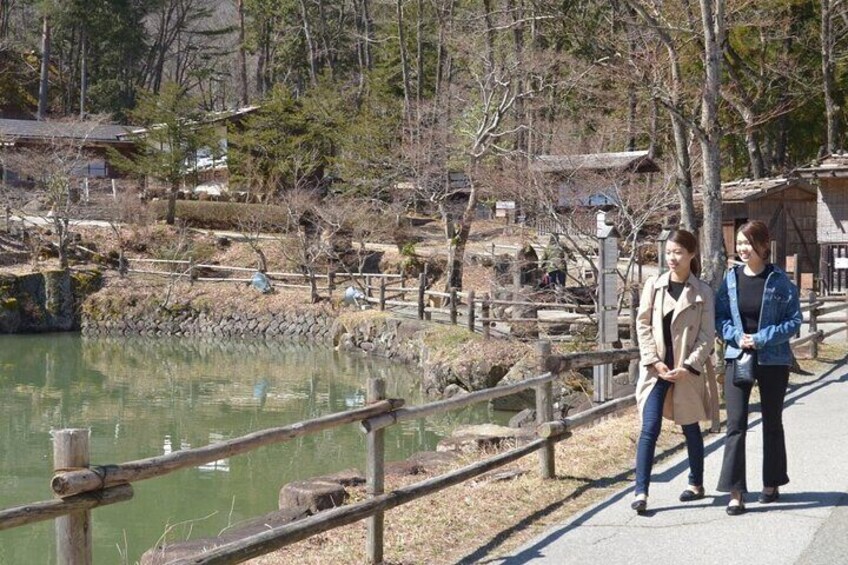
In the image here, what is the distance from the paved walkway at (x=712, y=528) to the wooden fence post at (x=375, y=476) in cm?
70

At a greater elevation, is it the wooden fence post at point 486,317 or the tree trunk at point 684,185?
the tree trunk at point 684,185

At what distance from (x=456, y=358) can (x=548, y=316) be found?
8.03ft

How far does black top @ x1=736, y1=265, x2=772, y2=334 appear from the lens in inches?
208

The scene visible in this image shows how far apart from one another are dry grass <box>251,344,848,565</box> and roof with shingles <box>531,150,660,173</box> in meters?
13.9

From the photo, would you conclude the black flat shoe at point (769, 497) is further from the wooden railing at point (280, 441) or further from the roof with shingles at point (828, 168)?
the roof with shingles at point (828, 168)

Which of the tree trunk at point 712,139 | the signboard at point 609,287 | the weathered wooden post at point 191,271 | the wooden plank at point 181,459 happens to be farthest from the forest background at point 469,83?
the wooden plank at point 181,459

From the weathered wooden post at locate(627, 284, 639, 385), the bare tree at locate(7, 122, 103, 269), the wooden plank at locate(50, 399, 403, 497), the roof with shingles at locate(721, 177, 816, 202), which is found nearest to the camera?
the wooden plank at locate(50, 399, 403, 497)

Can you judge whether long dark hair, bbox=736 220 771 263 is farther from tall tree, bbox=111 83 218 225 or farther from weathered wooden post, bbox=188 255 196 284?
tall tree, bbox=111 83 218 225

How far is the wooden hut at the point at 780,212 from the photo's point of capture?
23047 mm

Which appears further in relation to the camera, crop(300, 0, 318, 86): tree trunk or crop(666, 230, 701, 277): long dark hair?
crop(300, 0, 318, 86): tree trunk

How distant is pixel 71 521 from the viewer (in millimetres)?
3650

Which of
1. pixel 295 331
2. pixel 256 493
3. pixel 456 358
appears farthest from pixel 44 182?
pixel 256 493

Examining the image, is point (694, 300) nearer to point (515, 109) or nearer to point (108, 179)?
point (515, 109)

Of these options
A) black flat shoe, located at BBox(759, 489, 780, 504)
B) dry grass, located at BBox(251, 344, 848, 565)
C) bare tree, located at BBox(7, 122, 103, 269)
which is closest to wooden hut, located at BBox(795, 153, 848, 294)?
dry grass, located at BBox(251, 344, 848, 565)
